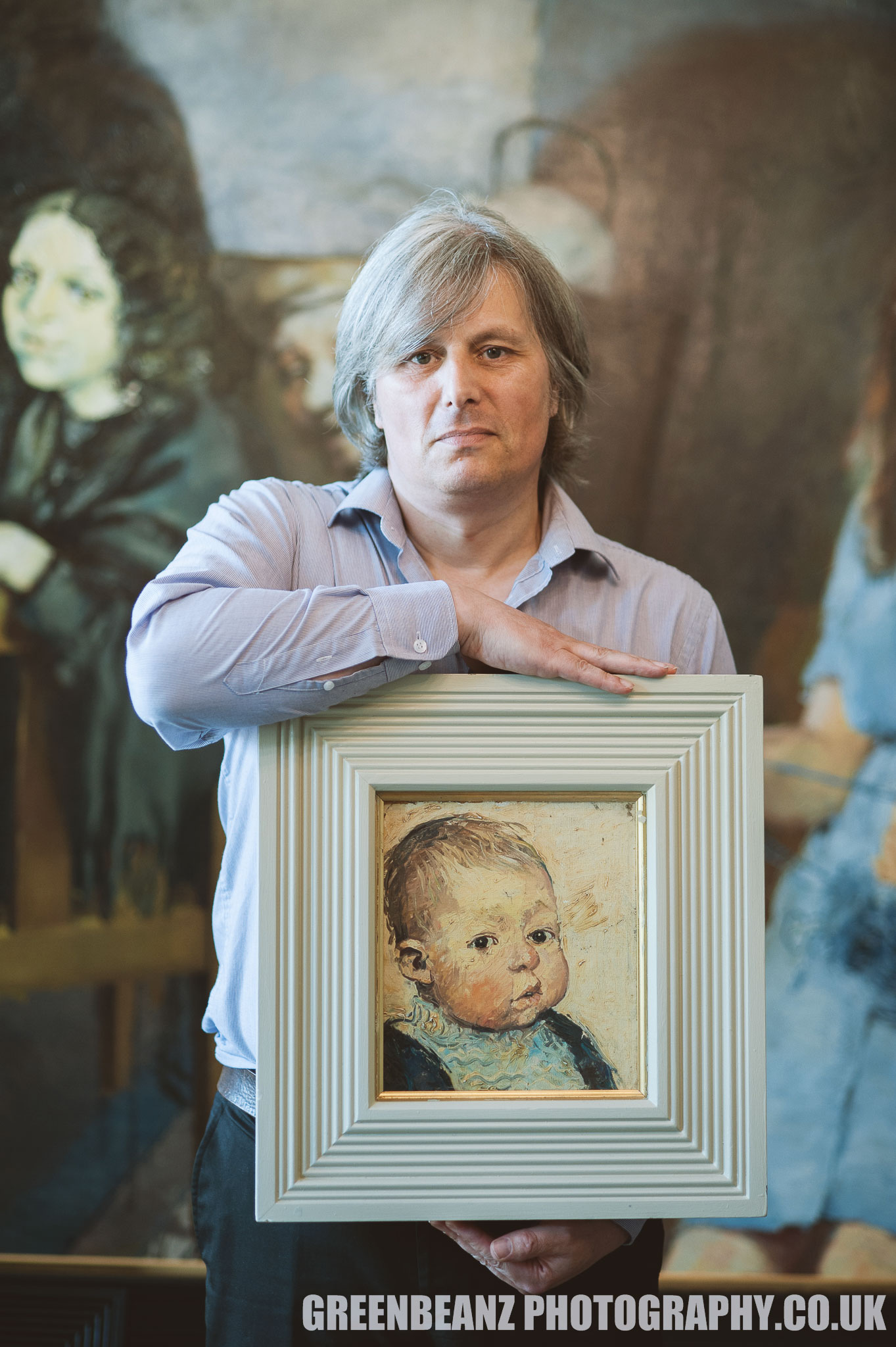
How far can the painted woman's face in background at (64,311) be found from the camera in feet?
9.45

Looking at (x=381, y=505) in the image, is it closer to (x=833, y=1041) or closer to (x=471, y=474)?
(x=471, y=474)

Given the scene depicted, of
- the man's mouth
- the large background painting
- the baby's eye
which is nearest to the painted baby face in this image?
the man's mouth

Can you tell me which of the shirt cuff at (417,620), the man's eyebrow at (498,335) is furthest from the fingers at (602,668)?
the man's eyebrow at (498,335)

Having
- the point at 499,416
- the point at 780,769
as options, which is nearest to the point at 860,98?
the point at 780,769

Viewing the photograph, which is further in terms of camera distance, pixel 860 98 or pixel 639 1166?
pixel 860 98

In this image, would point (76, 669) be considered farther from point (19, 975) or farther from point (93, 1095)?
point (93, 1095)

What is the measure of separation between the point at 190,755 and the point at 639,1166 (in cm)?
200

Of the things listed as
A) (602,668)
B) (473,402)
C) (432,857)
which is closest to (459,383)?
(473,402)

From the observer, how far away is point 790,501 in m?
2.95

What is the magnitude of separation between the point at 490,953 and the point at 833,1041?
6.92 feet

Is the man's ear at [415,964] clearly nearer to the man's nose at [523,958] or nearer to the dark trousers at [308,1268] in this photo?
the man's nose at [523,958]

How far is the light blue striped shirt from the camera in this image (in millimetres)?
1136

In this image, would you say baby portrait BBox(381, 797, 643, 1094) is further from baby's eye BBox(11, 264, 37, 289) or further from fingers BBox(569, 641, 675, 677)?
baby's eye BBox(11, 264, 37, 289)

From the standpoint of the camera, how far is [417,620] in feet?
3.83
